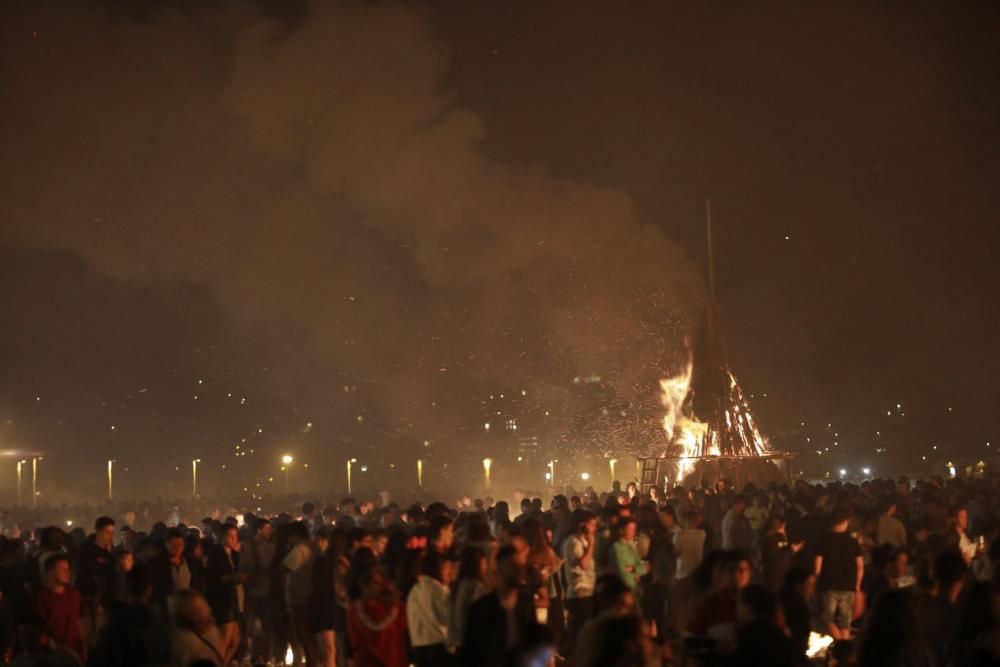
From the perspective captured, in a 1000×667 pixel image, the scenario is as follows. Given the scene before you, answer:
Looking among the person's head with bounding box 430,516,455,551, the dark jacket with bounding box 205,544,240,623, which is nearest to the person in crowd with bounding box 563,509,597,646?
the person's head with bounding box 430,516,455,551

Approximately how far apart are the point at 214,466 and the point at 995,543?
71.0 metres

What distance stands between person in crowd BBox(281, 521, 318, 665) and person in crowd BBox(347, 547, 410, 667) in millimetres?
3746

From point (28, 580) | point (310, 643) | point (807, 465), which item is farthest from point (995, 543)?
point (807, 465)

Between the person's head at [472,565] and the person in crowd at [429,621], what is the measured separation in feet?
1.16

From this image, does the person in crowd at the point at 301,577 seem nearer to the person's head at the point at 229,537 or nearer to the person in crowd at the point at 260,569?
the person in crowd at the point at 260,569

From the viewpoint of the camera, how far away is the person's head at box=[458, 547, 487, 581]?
8289mm

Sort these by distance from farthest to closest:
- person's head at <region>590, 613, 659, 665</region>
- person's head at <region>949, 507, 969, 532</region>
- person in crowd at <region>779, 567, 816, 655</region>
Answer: person's head at <region>949, 507, 969, 532</region> < person in crowd at <region>779, 567, 816, 655</region> < person's head at <region>590, 613, 659, 665</region>

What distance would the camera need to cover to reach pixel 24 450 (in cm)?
6800

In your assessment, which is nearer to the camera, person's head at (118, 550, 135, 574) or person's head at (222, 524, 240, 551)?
person's head at (118, 550, 135, 574)

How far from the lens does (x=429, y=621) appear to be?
8.56m

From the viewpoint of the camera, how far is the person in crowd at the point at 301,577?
38.9 ft

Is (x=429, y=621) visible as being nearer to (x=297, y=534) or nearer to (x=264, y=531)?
(x=297, y=534)

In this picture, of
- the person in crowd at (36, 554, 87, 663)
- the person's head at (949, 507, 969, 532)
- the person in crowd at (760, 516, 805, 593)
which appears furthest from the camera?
the person's head at (949, 507, 969, 532)

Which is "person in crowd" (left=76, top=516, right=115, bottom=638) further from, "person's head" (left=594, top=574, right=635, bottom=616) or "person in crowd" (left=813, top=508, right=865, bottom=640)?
"person in crowd" (left=813, top=508, right=865, bottom=640)
